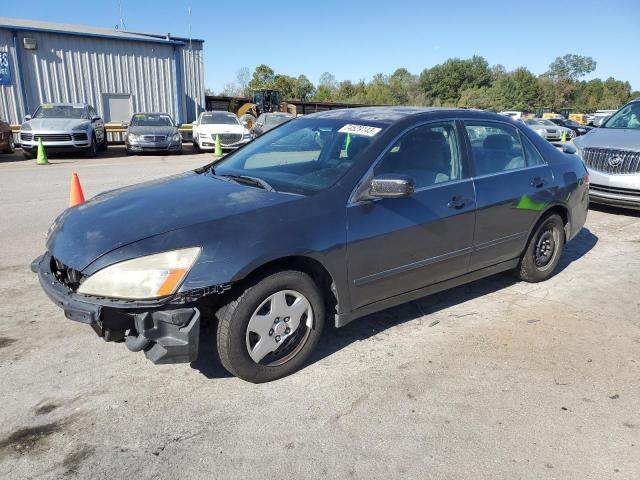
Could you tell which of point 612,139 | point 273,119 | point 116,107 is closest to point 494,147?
point 612,139

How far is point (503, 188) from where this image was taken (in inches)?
163

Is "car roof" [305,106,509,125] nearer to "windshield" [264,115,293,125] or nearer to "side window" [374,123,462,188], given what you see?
"side window" [374,123,462,188]

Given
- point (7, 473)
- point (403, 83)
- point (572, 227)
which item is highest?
point (403, 83)

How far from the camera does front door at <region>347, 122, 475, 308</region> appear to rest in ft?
10.7

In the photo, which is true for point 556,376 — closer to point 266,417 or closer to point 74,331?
point 266,417

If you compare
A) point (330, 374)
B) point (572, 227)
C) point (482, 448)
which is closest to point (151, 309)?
point (330, 374)

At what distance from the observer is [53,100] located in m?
22.6

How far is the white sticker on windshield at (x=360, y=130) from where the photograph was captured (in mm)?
3574

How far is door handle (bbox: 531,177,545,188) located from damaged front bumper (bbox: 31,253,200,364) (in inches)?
126

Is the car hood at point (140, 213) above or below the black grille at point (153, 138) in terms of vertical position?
above

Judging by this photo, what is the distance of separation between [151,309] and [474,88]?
374ft

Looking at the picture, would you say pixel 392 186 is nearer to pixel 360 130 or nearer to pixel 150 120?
pixel 360 130

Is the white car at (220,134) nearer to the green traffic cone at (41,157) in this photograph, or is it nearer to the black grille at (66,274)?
the green traffic cone at (41,157)

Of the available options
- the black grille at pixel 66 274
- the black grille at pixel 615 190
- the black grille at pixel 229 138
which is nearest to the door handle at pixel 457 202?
the black grille at pixel 66 274
